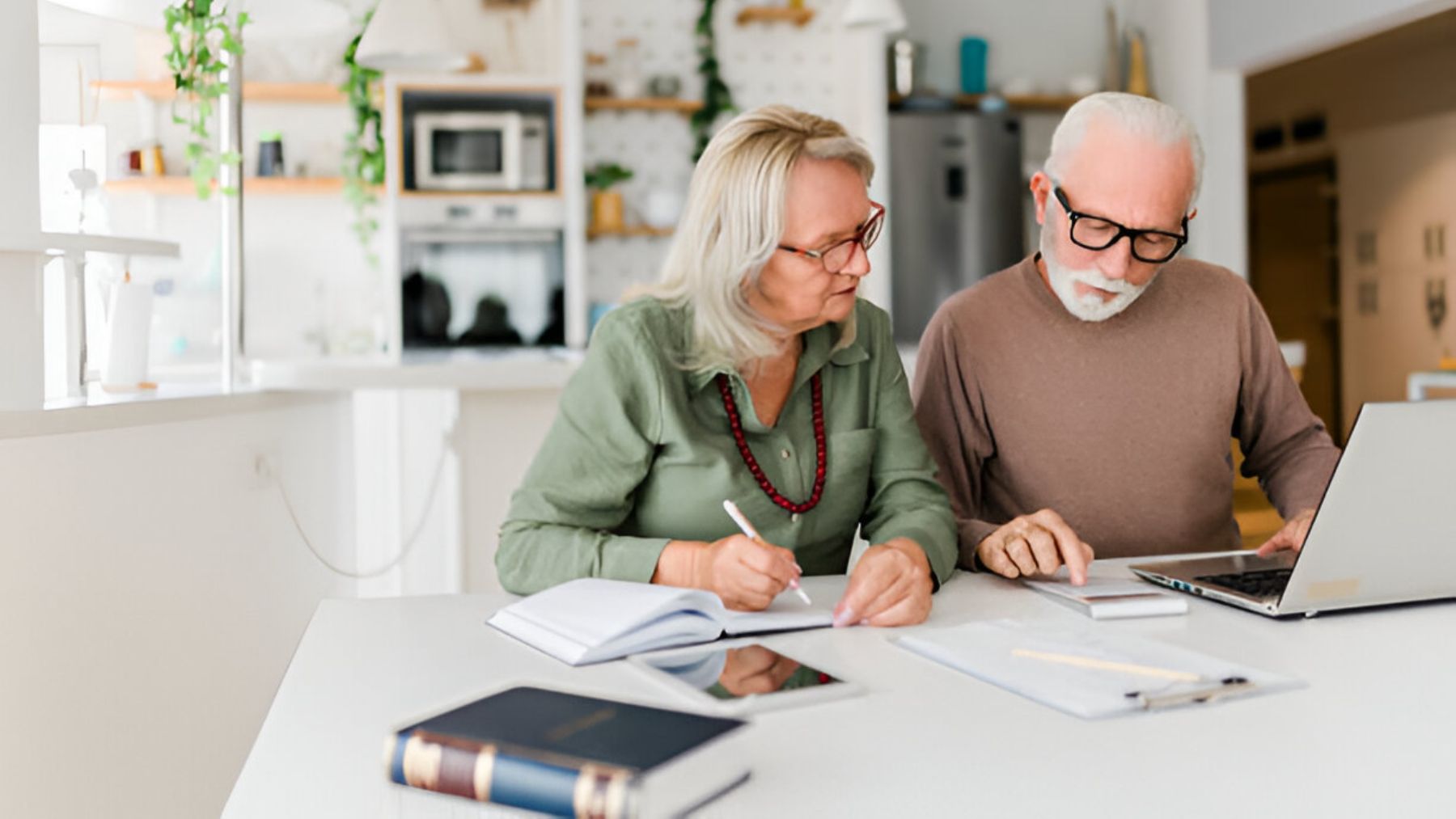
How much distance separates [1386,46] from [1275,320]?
2.01 metres

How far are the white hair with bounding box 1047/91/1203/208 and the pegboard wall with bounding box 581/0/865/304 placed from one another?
13.8ft

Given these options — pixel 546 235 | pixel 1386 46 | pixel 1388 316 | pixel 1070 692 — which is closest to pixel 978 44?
pixel 546 235

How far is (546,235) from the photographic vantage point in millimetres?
5672

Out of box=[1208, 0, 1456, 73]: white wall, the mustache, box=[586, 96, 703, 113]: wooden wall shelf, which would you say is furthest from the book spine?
box=[586, 96, 703, 113]: wooden wall shelf

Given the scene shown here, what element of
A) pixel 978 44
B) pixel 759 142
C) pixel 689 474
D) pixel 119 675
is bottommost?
pixel 119 675

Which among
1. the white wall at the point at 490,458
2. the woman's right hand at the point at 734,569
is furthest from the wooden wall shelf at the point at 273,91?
the woman's right hand at the point at 734,569

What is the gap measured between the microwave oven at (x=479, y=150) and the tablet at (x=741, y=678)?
4597 millimetres

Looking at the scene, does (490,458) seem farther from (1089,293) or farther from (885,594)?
(885,594)

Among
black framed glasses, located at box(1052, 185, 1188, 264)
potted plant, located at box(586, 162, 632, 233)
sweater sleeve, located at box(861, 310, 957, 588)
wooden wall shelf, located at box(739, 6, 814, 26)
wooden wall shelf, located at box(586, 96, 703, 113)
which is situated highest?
wooden wall shelf, located at box(739, 6, 814, 26)

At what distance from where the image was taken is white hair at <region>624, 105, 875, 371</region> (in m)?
1.66

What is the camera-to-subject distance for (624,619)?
1.26 meters

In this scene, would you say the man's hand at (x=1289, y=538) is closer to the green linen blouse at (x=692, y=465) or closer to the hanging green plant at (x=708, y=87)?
the green linen blouse at (x=692, y=465)

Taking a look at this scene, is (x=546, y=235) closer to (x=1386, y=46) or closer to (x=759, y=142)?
(x=759, y=142)

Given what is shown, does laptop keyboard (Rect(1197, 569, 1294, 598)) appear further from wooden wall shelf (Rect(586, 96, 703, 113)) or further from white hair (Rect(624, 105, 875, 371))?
wooden wall shelf (Rect(586, 96, 703, 113))
